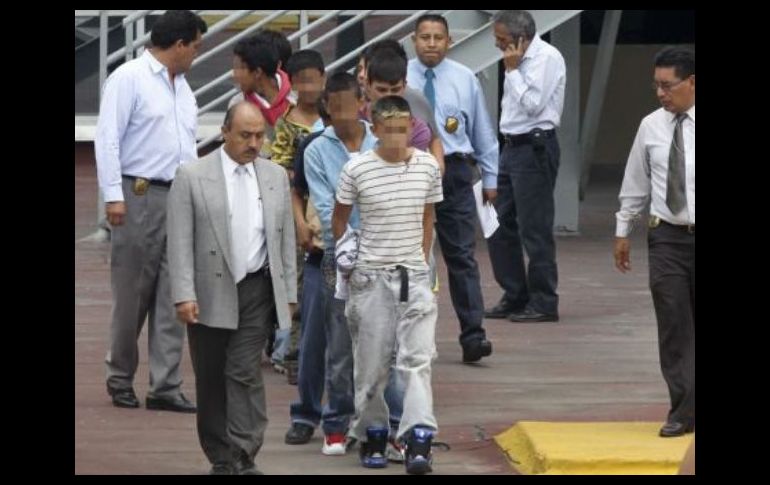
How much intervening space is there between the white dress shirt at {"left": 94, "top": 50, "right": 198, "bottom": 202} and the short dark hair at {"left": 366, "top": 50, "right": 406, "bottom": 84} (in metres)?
1.19

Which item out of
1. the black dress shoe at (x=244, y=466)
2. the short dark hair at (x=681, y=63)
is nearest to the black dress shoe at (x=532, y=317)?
the short dark hair at (x=681, y=63)

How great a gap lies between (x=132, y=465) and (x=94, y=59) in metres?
11.6

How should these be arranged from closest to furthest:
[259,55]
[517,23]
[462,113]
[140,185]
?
[140,185] < [259,55] < [462,113] < [517,23]

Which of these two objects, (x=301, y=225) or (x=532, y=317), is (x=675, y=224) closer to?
(x=301, y=225)

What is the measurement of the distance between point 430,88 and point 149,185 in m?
1.97

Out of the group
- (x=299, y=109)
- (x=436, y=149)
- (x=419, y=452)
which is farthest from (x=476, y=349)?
(x=419, y=452)

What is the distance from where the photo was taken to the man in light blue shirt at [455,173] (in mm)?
11000

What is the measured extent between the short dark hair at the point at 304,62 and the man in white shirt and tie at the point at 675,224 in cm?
181

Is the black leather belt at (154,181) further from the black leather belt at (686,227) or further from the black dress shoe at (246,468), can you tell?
the black leather belt at (686,227)

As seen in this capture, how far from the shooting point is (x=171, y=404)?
389 inches

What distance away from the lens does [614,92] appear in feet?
74.6

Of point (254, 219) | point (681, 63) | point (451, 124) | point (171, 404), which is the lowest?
point (171, 404)

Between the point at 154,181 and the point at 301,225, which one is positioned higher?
the point at 154,181

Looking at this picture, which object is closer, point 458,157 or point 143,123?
point 143,123
